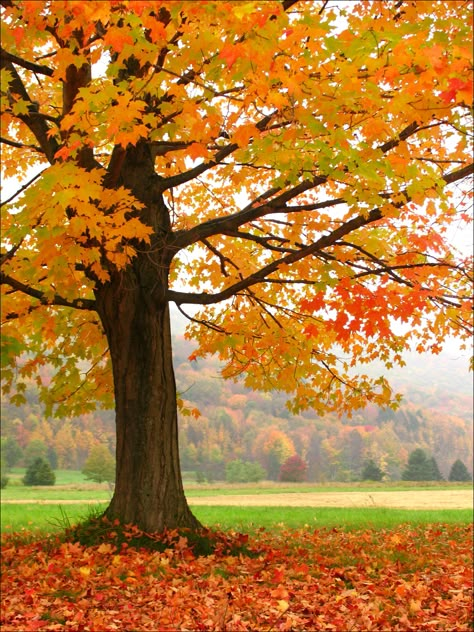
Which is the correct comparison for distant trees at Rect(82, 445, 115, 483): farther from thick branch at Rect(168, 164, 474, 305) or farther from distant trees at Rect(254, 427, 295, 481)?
thick branch at Rect(168, 164, 474, 305)

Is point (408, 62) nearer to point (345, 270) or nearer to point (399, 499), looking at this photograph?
point (345, 270)

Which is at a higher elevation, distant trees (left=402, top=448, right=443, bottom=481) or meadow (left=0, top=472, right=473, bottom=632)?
meadow (left=0, top=472, right=473, bottom=632)

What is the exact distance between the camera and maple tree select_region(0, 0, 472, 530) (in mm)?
5785

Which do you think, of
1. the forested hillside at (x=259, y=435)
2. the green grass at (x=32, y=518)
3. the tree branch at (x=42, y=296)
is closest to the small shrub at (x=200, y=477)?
the forested hillside at (x=259, y=435)

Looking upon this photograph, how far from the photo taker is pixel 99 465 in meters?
42.5

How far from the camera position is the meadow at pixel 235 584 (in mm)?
5742

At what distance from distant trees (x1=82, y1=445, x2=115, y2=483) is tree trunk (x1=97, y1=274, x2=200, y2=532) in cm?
3403

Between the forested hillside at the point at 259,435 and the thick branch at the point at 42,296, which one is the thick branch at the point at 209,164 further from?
the forested hillside at the point at 259,435

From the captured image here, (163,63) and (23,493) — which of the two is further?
(23,493)

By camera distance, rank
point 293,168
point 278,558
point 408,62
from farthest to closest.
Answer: point 278,558 → point 293,168 → point 408,62

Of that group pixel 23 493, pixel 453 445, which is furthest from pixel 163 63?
pixel 453 445

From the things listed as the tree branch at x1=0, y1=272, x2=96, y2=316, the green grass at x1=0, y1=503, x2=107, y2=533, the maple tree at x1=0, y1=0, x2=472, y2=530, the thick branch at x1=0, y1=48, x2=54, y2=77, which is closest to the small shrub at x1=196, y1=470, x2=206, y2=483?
the green grass at x1=0, y1=503, x2=107, y2=533

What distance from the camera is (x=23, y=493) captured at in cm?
2992

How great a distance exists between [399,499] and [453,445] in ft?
145
